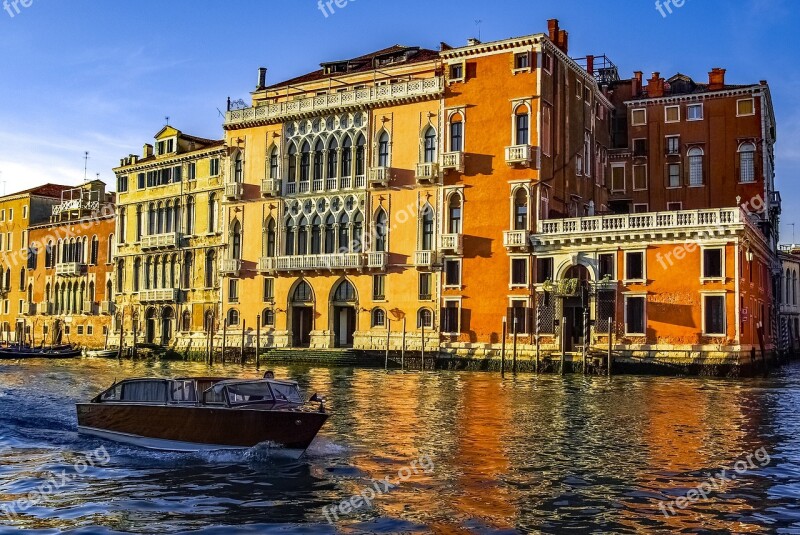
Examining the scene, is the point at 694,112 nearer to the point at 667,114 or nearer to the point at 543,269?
the point at 667,114

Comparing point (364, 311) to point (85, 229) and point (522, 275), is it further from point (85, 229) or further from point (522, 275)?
point (85, 229)

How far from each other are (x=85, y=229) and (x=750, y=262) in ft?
138

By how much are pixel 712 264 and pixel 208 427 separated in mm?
24588

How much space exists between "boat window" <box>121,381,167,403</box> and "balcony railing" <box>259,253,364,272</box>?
26728mm

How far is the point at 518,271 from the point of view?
37.8 meters

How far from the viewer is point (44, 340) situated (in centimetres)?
5969

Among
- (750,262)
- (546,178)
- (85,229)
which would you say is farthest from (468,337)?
(85,229)

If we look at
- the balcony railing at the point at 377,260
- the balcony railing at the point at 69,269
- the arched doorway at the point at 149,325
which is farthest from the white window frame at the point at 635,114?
the balcony railing at the point at 69,269

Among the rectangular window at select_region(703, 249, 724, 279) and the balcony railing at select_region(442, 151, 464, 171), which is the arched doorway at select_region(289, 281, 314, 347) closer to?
the balcony railing at select_region(442, 151, 464, 171)

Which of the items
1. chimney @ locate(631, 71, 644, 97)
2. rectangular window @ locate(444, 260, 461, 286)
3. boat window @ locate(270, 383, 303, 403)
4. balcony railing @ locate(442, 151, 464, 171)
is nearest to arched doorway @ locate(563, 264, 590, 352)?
rectangular window @ locate(444, 260, 461, 286)

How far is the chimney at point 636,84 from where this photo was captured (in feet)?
154

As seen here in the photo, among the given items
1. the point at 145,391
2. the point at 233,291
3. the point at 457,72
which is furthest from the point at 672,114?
the point at 145,391

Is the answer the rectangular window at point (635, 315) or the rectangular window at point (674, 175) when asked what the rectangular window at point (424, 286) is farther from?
the rectangular window at point (674, 175)

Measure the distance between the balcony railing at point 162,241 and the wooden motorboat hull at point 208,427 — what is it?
35.6 metres
